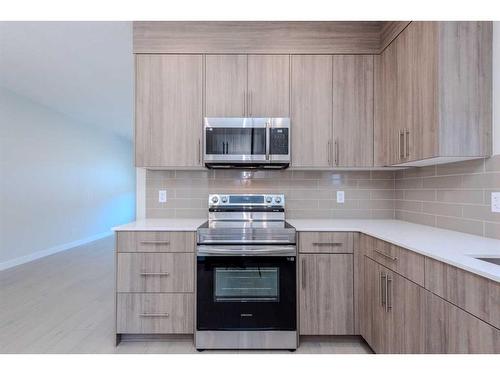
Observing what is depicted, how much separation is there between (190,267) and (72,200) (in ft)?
14.9

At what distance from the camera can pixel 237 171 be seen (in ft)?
8.96

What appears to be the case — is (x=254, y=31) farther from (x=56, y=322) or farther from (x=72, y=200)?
(x=72, y=200)

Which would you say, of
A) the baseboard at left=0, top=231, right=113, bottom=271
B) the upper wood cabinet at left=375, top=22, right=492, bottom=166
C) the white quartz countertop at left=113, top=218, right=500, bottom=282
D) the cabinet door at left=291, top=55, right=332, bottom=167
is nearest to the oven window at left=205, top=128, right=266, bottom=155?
the cabinet door at left=291, top=55, right=332, bottom=167

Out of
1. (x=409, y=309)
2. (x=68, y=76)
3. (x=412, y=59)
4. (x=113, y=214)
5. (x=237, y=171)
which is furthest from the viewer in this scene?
(x=113, y=214)

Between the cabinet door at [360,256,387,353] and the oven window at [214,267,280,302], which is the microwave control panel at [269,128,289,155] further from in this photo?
the cabinet door at [360,256,387,353]

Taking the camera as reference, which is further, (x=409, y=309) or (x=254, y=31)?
(x=254, y=31)

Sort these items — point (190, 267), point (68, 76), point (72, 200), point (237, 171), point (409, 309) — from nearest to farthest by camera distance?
point (409, 309)
point (190, 267)
point (237, 171)
point (68, 76)
point (72, 200)

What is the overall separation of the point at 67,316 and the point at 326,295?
227 cm

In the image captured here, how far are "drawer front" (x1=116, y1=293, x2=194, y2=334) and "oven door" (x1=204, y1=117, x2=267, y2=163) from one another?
1068mm

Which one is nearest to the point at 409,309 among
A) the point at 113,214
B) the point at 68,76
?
the point at 68,76

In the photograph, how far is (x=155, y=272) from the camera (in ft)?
6.98

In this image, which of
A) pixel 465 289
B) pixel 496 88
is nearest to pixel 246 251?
pixel 465 289

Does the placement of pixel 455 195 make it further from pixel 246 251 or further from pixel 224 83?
pixel 224 83

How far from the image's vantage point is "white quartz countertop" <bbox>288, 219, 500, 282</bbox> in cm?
114
